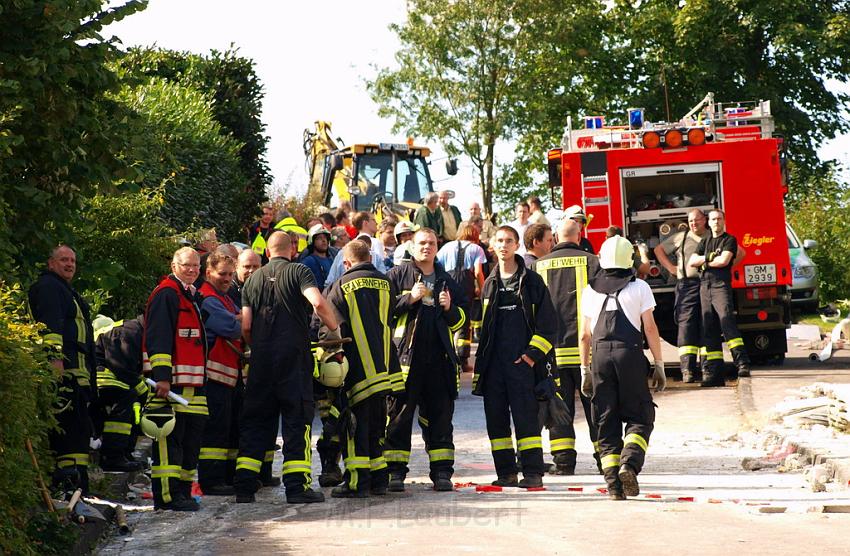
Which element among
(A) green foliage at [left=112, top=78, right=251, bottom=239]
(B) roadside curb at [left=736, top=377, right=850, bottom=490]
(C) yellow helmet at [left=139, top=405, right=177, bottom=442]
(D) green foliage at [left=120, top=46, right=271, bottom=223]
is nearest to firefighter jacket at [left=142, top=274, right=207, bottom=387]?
(C) yellow helmet at [left=139, top=405, right=177, bottom=442]

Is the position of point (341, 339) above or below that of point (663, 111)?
below

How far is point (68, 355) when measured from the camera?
360 inches

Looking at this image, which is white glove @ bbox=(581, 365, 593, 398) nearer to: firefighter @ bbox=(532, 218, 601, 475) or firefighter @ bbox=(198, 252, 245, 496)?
firefighter @ bbox=(532, 218, 601, 475)

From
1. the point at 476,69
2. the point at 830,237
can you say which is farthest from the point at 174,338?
the point at 476,69

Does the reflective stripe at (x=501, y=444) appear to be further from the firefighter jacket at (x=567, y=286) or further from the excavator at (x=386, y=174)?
the excavator at (x=386, y=174)

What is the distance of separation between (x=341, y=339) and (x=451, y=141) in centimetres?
2931

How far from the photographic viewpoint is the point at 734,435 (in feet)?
40.1

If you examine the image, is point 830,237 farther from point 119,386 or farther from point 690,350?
point 119,386

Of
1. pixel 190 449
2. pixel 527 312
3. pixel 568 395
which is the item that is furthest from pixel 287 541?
pixel 568 395

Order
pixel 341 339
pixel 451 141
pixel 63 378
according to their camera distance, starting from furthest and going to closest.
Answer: pixel 451 141 → pixel 341 339 → pixel 63 378

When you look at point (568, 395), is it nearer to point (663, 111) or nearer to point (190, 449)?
point (190, 449)

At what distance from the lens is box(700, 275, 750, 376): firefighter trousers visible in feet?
51.1

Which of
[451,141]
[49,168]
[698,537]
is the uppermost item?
[451,141]

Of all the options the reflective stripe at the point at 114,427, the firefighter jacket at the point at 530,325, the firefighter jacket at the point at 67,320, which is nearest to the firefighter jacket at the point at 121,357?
the reflective stripe at the point at 114,427
